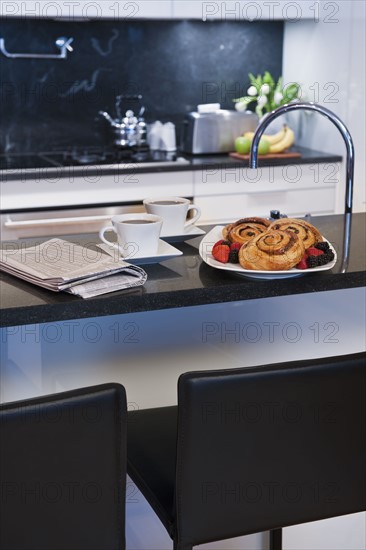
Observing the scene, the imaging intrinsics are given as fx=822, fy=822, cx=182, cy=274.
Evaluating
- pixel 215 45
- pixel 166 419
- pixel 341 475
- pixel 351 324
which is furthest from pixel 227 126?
pixel 341 475

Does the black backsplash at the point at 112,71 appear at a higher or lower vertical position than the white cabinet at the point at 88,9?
lower

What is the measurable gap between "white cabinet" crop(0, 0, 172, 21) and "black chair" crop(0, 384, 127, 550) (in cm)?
235

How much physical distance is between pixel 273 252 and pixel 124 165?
5.95 feet

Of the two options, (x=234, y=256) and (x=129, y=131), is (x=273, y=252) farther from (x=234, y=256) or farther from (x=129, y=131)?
(x=129, y=131)

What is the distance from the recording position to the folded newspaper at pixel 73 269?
146cm

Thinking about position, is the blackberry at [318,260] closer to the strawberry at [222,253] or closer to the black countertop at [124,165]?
the strawberry at [222,253]

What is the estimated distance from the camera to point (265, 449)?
1320 millimetres

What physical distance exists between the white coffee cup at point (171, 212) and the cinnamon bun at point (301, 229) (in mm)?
252

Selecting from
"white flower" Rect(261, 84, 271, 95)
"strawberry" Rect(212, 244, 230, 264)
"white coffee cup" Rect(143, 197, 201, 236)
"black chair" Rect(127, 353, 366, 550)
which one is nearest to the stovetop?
"white flower" Rect(261, 84, 271, 95)

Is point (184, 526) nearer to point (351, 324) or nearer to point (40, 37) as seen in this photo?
point (351, 324)

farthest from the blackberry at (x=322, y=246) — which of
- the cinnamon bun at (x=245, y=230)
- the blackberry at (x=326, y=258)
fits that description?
the cinnamon bun at (x=245, y=230)

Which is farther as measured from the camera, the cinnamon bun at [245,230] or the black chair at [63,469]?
the cinnamon bun at [245,230]

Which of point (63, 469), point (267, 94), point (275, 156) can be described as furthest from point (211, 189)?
point (63, 469)

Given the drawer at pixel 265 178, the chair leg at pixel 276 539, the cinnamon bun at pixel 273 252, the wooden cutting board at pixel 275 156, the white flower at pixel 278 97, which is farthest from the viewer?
the white flower at pixel 278 97
